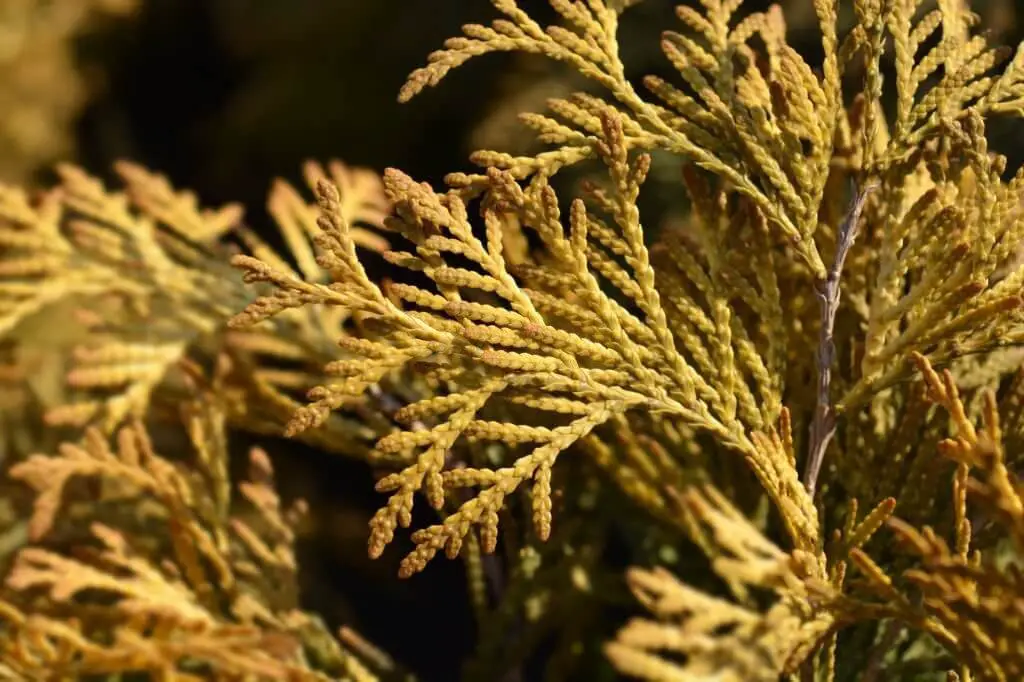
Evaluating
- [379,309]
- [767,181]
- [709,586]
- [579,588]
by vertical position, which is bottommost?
[709,586]

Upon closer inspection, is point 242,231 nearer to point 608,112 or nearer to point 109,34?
point 608,112

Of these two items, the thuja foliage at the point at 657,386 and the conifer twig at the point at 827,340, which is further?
the conifer twig at the point at 827,340

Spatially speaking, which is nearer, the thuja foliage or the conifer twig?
the thuja foliage

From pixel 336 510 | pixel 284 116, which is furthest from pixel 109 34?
pixel 336 510

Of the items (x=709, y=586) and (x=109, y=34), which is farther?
(x=109, y=34)
